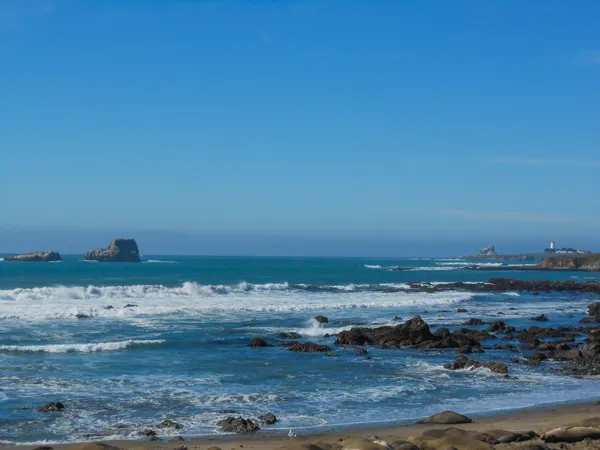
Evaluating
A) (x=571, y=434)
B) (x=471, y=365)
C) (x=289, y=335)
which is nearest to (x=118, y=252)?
(x=289, y=335)

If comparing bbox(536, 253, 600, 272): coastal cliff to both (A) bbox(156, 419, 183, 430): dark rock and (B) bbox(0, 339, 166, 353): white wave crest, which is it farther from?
(A) bbox(156, 419, 183, 430): dark rock

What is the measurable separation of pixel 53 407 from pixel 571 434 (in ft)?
32.4

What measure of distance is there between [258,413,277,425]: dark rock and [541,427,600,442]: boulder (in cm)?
489

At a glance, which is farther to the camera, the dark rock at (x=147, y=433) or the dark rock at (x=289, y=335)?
the dark rock at (x=289, y=335)

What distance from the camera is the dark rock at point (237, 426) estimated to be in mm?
12023

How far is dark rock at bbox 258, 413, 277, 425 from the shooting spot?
12.6m

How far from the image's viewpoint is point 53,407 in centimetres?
1353

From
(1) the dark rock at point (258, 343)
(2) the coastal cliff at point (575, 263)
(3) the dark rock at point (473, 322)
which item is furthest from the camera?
(2) the coastal cliff at point (575, 263)

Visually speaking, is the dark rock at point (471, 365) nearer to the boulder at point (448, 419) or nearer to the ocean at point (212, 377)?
the ocean at point (212, 377)

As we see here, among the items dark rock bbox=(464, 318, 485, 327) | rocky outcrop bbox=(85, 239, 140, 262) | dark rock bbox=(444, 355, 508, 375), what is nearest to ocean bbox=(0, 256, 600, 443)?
dark rock bbox=(444, 355, 508, 375)

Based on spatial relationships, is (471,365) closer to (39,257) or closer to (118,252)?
(118,252)

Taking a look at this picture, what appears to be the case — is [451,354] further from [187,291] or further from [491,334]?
[187,291]

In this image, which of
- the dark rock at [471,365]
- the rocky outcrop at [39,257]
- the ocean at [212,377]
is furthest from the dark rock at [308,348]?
the rocky outcrop at [39,257]

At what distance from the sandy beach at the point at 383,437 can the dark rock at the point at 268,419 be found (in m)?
0.68
